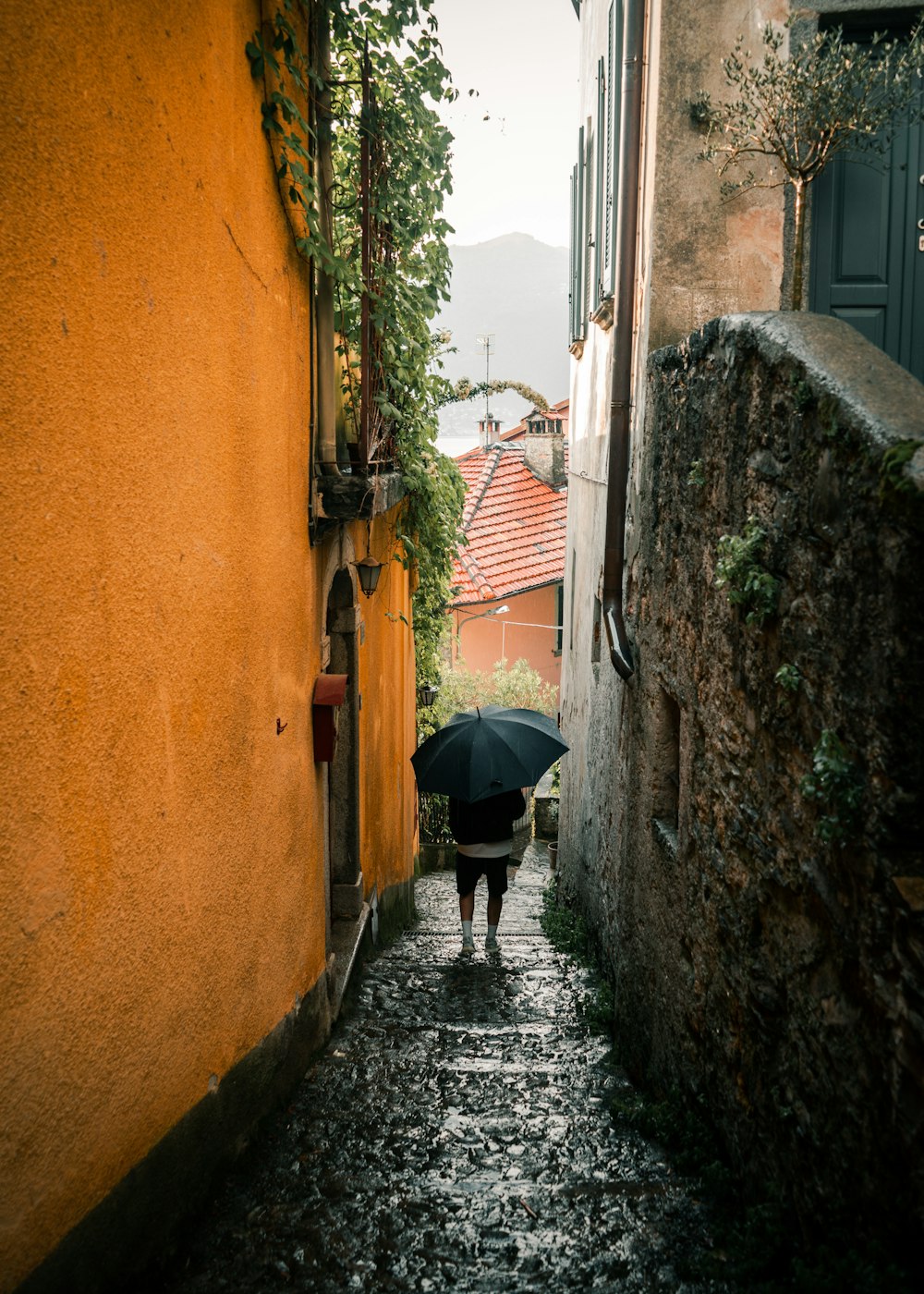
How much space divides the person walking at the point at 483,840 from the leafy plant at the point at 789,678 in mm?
4542

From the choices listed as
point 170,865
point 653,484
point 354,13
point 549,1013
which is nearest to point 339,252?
point 354,13

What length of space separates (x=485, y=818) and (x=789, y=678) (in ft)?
15.9

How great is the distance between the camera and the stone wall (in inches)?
96.1

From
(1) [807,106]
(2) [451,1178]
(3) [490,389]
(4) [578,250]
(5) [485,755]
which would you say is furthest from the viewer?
(3) [490,389]

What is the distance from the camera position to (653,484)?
551 centimetres

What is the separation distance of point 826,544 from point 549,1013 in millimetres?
4381

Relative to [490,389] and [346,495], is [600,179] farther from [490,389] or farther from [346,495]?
[490,389]

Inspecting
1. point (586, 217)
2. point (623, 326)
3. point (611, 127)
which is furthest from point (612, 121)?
point (586, 217)

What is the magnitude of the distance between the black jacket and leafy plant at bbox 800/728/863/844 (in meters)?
4.97

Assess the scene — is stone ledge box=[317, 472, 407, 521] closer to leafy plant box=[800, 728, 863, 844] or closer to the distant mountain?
leafy plant box=[800, 728, 863, 844]

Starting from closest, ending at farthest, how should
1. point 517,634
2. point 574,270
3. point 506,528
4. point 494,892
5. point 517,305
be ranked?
1. point 494,892
2. point 574,270
3. point 517,634
4. point 506,528
5. point 517,305

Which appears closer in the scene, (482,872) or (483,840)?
(483,840)

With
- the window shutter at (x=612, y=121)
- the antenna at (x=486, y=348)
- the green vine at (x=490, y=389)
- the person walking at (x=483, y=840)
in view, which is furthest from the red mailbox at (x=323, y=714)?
the antenna at (x=486, y=348)

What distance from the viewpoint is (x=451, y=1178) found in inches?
161
